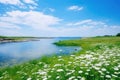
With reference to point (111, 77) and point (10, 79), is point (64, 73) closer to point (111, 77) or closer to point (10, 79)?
point (111, 77)

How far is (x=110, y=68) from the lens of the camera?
973cm

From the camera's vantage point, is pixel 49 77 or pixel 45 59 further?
pixel 45 59

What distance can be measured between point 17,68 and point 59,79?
8068 mm

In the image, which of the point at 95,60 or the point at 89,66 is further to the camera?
the point at 95,60

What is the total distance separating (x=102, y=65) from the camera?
10094 mm

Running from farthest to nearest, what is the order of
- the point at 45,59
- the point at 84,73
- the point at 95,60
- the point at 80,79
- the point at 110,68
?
the point at 45,59 → the point at 95,60 → the point at 110,68 → the point at 84,73 → the point at 80,79

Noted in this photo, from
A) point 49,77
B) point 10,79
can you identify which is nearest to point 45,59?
point 10,79

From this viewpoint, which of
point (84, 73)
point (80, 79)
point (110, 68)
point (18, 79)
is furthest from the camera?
point (18, 79)

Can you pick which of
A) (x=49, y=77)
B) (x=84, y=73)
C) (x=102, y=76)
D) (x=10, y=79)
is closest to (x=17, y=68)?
(x=10, y=79)

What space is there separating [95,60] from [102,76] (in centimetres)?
282

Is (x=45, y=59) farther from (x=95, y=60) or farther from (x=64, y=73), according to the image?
(x=64, y=73)

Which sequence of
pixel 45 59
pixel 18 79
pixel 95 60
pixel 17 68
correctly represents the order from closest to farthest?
pixel 95 60 < pixel 18 79 < pixel 17 68 < pixel 45 59

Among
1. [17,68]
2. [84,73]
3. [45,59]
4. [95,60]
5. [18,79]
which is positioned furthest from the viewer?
[45,59]

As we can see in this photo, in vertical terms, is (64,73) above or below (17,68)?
above
